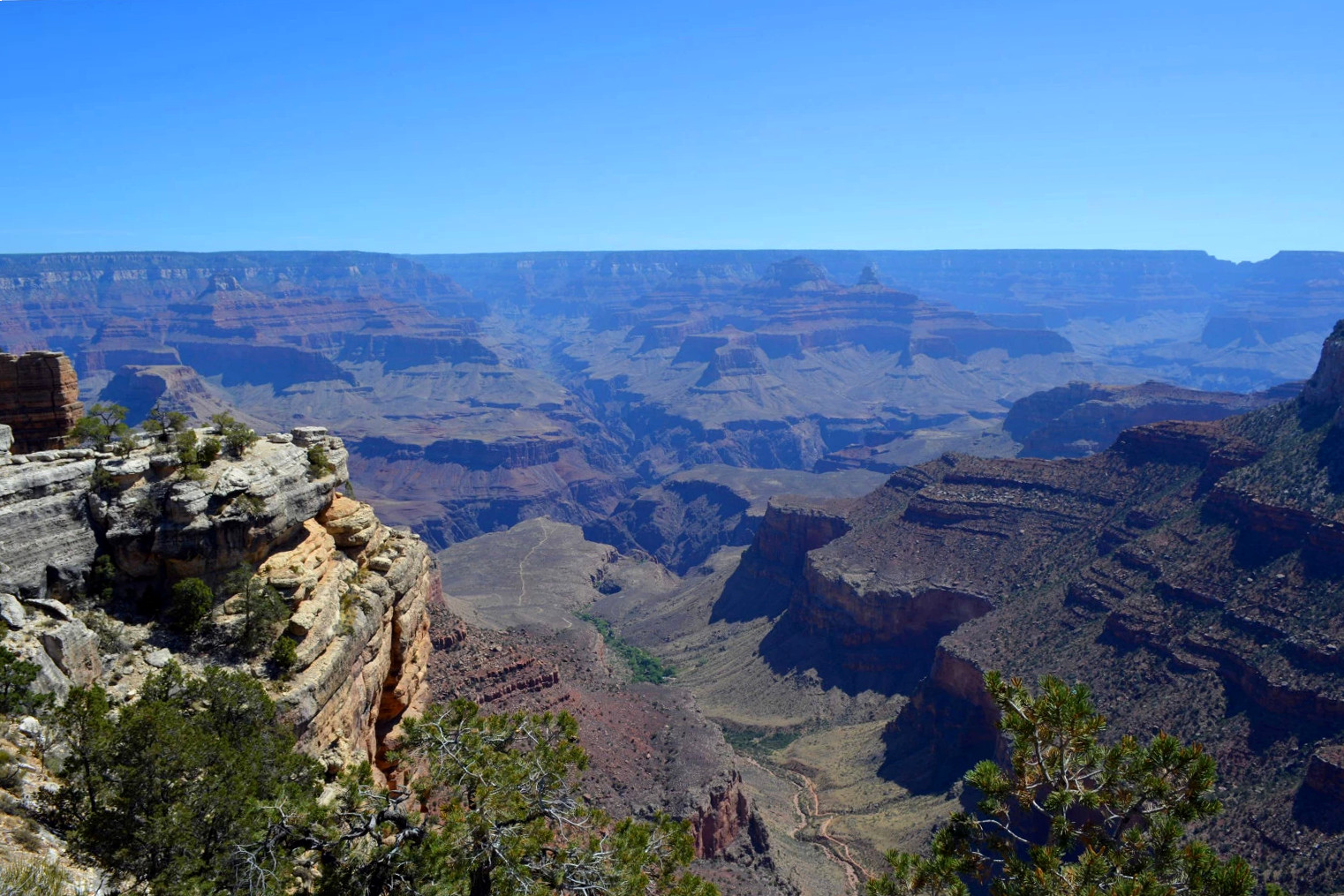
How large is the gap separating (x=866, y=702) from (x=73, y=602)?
71491mm

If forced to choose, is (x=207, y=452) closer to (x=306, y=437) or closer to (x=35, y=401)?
(x=306, y=437)

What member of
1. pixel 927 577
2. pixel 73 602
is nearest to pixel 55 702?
pixel 73 602

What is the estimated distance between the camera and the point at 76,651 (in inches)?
810

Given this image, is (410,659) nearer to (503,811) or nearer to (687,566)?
(503,811)

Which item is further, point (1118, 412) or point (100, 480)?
point (1118, 412)

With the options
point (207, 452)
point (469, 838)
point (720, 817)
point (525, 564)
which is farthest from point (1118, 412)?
point (469, 838)

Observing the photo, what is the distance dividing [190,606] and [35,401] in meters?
12.2

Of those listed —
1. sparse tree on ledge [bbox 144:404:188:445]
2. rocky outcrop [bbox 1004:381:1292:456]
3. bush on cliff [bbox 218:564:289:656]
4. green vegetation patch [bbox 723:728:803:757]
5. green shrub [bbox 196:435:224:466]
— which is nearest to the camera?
bush on cliff [bbox 218:564:289:656]

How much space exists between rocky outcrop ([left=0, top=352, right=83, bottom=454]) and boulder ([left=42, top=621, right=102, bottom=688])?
11.0 meters

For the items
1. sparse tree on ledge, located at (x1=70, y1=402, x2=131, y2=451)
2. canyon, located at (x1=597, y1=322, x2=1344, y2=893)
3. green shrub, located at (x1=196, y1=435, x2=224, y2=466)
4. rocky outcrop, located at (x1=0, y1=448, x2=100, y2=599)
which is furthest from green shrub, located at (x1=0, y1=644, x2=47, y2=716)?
canyon, located at (x1=597, y1=322, x2=1344, y2=893)

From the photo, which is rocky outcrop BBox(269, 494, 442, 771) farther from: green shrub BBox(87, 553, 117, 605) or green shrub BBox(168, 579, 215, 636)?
green shrub BBox(87, 553, 117, 605)

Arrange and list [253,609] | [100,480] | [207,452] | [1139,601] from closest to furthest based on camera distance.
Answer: [253,609]
[100,480]
[207,452]
[1139,601]

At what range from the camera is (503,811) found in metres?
18.9

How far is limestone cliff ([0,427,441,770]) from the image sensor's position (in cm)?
2120
